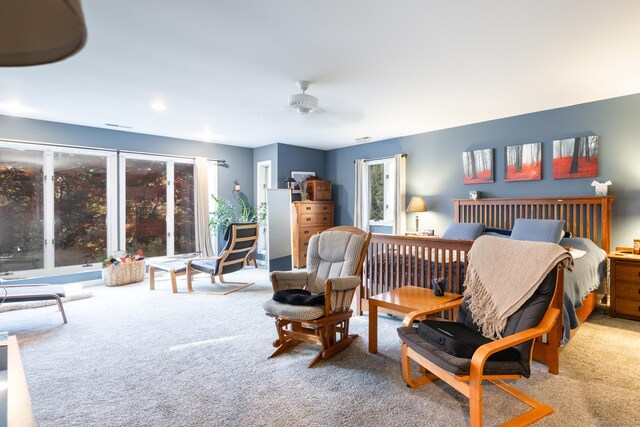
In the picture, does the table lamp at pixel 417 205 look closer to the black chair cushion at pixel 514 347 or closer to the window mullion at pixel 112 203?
the black chair cushion at pixel 514 347

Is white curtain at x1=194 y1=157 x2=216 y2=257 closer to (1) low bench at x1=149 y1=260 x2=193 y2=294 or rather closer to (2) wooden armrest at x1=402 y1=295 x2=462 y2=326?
(1) low bench at x1=149 y1=260 x2=193 y2=294

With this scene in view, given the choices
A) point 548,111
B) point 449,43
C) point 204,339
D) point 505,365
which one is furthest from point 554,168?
point 204,339

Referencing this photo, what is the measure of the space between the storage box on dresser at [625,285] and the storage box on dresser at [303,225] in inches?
175

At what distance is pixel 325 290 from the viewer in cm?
260


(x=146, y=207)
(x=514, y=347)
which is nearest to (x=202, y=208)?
(x=146, y=207)

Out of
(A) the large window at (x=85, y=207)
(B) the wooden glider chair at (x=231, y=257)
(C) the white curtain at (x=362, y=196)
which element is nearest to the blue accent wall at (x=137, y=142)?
(A) the large window at (x=85, y=207)

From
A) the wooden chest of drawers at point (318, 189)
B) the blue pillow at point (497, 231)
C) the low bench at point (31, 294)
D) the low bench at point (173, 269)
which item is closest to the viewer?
the low bench at point (31, 294)

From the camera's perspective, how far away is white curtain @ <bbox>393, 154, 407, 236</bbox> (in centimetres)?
605

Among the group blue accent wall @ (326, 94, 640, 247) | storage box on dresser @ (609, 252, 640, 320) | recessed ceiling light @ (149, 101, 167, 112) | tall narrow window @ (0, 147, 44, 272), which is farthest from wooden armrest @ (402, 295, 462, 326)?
tall narrow window @ (0, 147, 44, 272)

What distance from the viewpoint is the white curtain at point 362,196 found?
6.78 meters

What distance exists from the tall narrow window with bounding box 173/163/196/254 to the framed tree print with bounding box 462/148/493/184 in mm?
5000

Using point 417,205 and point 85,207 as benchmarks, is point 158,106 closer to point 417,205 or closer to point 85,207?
point 85,207

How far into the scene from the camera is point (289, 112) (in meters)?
4.58

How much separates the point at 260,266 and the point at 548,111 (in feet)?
18.1
